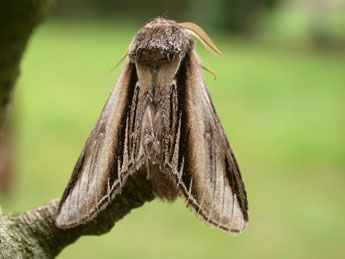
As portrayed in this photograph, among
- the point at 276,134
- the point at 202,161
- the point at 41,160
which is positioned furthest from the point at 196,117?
the point at 276,134

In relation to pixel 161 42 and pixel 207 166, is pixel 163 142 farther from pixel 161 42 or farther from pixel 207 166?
pixel 161 42

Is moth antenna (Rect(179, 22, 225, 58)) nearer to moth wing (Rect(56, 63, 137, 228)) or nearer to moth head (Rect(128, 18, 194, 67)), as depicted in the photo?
moth head (Rect(128, 18, 194, 67))

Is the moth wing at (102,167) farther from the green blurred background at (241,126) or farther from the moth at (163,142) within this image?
the green blurred background at (241,126)

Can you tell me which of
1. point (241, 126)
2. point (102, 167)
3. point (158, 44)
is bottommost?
point (102, 167)

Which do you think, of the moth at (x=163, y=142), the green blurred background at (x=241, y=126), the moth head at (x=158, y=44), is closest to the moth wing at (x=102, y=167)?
the moth at (x=163, y=142)

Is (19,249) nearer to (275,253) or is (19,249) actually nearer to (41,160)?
(275,253)

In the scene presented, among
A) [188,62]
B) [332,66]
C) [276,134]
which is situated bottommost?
[188,62]

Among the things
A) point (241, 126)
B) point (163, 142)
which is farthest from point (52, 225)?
point (241, 126)
